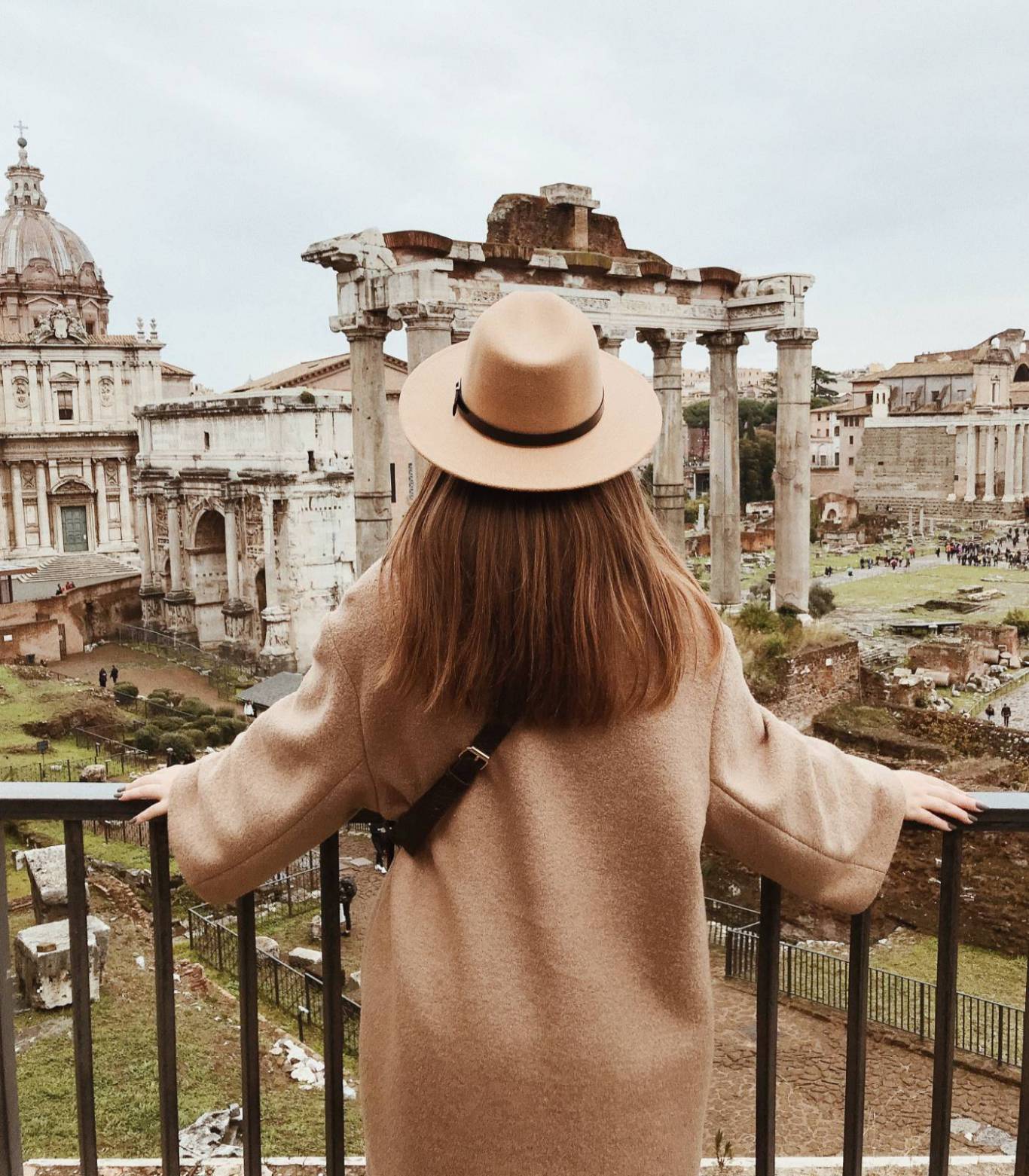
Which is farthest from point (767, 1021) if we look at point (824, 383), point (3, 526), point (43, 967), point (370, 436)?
point (824, 383)

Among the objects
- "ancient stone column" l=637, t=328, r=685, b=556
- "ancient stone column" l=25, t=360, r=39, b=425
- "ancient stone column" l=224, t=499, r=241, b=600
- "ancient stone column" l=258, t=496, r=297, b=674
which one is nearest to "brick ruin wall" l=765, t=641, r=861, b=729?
"ancient stone column" l=637, t=328, r=685, b=556

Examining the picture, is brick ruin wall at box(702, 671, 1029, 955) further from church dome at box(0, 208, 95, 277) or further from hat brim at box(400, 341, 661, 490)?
church dome at box(0, 208, 95, 277)

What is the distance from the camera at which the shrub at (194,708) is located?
17.9 meters

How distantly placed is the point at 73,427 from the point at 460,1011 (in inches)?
1338

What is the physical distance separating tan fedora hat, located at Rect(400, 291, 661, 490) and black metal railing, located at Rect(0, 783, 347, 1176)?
64cm

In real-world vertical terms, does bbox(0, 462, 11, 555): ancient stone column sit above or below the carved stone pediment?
below

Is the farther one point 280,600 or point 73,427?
point 73,427

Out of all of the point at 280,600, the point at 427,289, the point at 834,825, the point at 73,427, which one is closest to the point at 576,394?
the point at 834,825

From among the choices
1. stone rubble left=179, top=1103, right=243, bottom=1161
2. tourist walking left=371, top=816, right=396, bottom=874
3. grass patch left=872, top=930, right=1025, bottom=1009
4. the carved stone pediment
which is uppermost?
the carved stone pediment

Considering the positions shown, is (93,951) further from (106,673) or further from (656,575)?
(106,673)

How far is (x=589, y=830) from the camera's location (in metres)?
1.42

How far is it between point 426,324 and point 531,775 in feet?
31.1

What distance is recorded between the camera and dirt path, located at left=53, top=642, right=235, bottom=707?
21.1m

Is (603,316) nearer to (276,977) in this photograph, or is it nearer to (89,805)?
(276,977)
